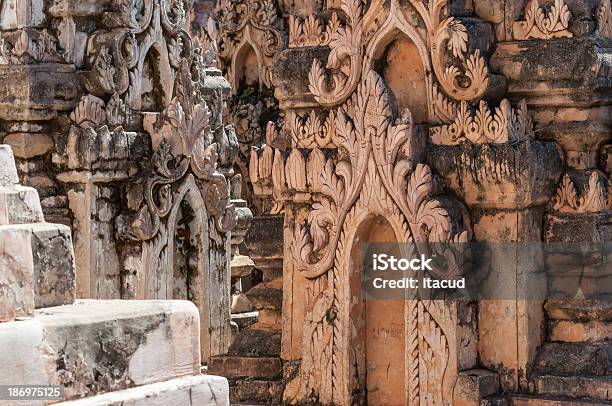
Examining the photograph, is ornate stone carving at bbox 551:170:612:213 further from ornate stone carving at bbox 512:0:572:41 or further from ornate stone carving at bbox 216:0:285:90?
ornate stone carving at bbox 216:0:285:90

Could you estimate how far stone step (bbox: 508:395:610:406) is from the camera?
28.0 feet

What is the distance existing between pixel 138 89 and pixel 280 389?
518 centimetres

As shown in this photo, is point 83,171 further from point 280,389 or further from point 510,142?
point 510,142

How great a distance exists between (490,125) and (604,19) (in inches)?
32.2

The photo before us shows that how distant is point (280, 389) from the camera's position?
9.56 meters

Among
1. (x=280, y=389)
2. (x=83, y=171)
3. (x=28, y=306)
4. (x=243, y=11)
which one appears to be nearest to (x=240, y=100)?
(x=243, y=11)

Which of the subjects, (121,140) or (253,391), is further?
(121,140)

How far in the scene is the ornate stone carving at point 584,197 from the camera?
883cm

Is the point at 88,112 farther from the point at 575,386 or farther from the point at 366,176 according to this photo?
the point at 575,386

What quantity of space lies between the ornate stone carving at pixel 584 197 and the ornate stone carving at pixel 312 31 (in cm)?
153

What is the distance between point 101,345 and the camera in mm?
5969

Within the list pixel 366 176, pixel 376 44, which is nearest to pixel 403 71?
pixel 376 44

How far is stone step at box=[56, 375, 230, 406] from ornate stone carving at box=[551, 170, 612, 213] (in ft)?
10.0
